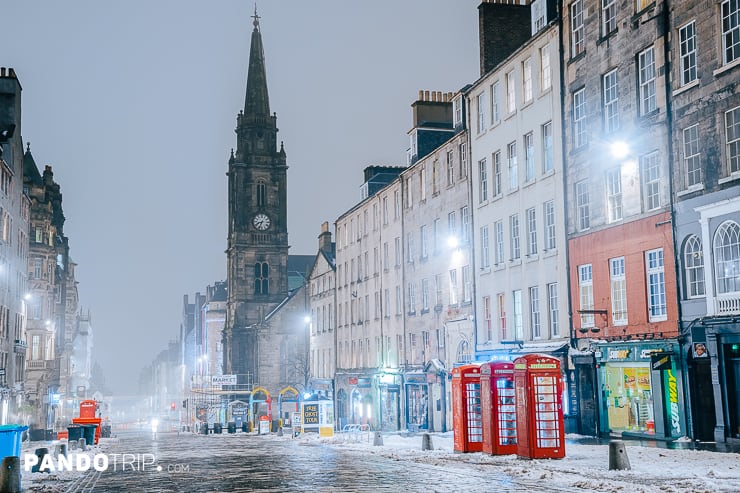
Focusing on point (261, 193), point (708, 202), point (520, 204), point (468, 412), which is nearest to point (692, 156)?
point (708, 202)

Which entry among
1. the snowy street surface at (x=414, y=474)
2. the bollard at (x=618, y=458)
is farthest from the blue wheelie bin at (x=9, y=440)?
the bollard at (x=618, y=458)

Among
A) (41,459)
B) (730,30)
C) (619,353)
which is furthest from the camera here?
(619,353)

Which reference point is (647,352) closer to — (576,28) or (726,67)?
(726,67)

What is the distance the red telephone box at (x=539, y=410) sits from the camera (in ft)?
71.3

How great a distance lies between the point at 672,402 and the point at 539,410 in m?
7.22

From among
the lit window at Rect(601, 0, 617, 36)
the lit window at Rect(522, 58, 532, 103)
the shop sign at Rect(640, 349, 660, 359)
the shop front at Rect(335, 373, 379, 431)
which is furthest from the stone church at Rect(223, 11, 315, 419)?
the shop sign at Rect(640, 349, 660, 359)

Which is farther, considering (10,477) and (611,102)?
(611,102)

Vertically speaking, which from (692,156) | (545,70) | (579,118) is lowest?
(692,156)

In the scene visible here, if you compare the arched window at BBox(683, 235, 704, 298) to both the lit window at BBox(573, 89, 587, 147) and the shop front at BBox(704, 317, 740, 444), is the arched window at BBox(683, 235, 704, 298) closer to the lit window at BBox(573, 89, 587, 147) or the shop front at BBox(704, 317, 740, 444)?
the shop front at BBox(704, 317, 740, 444)

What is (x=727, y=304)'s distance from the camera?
24391mm

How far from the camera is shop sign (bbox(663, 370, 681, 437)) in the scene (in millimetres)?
26828

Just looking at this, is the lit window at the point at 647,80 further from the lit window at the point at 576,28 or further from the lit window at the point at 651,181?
the lit window at the point at 576,28

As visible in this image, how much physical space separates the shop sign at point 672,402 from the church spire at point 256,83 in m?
82.2

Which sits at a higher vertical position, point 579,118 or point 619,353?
point 579,118
